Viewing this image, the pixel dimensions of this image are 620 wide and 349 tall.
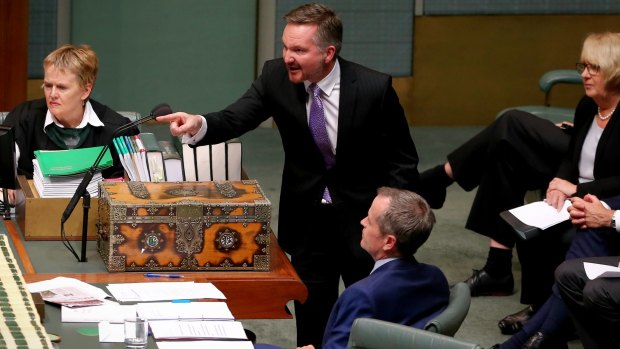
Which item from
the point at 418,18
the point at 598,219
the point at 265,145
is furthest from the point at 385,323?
the point at 418,18

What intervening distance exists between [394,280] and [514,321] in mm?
1968

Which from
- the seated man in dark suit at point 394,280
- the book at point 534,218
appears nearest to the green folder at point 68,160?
the seated man in dark suit at point 394,280

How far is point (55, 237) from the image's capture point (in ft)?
13.6

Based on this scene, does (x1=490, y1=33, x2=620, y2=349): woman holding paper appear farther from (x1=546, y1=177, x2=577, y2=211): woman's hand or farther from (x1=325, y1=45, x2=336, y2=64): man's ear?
(x1=325, y1=45, x2=336, y2=64): man's ear

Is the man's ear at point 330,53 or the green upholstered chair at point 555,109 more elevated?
the man's ear at point 330,53

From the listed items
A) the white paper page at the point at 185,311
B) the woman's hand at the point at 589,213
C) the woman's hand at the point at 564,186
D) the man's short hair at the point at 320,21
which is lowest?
the white paper page at the point at 185,311

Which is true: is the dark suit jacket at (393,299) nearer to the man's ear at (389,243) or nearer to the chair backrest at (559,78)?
the man's ear at (389,243)

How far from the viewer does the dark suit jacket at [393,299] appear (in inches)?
136

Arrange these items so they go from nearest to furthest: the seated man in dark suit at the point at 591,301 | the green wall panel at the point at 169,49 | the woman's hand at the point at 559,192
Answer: the seated man in dark suit at the point at 591,301 < the woman's hand at the point at 559,192 < the green wall panel at the point at 169,49

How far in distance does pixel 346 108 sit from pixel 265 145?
14.0ft

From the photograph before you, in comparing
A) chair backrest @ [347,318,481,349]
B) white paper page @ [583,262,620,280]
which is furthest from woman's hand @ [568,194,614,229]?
chair backrest @ [347,318,481,349]

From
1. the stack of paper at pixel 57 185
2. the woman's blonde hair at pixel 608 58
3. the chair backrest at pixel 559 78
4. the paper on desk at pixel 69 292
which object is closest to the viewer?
the paper on desk at pixel 69 292

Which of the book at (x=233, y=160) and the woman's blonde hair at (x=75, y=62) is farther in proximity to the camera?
the woman's blonde hair at (x=75, y=62)

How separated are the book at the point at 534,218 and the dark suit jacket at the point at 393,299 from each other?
1.54 m
